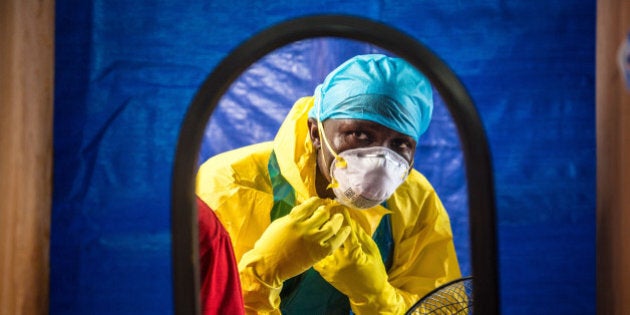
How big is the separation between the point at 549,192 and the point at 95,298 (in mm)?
896

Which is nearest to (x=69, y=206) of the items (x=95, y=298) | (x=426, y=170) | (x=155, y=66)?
(x=95, y=298)

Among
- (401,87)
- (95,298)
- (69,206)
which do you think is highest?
(401,87)

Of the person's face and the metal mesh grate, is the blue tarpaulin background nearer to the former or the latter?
the metal mesh grate

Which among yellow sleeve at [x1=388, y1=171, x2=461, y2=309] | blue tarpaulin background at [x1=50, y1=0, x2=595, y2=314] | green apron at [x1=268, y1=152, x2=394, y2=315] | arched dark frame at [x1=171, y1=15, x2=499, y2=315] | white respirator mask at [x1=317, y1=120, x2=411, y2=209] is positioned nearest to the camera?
arched dark frame at [x1=171, y1=15, x2=499, y2=315]

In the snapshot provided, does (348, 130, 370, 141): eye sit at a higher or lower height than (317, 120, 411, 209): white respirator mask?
higher

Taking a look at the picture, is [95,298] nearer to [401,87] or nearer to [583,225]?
[401,87]

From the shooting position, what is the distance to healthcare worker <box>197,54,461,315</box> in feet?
4.73

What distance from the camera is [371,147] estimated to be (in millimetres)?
1381

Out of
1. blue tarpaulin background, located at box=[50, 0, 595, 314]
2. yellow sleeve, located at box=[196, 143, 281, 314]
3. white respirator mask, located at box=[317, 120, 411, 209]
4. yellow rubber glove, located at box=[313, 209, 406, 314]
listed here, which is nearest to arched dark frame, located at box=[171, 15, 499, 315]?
blue tarpaulin background, located at box=[50, 0, 595, 314]

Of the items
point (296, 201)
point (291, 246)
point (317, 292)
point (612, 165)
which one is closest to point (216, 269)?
point (291, 246)

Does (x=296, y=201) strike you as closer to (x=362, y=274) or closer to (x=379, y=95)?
(x=362, y=274)

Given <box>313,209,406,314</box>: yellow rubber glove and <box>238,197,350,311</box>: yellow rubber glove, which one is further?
<box>313,209,406,314</box>: yellow rubber glove

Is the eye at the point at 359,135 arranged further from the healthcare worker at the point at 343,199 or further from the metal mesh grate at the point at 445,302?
the metal mesh grate at the point at 445,302

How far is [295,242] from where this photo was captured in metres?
1.47
